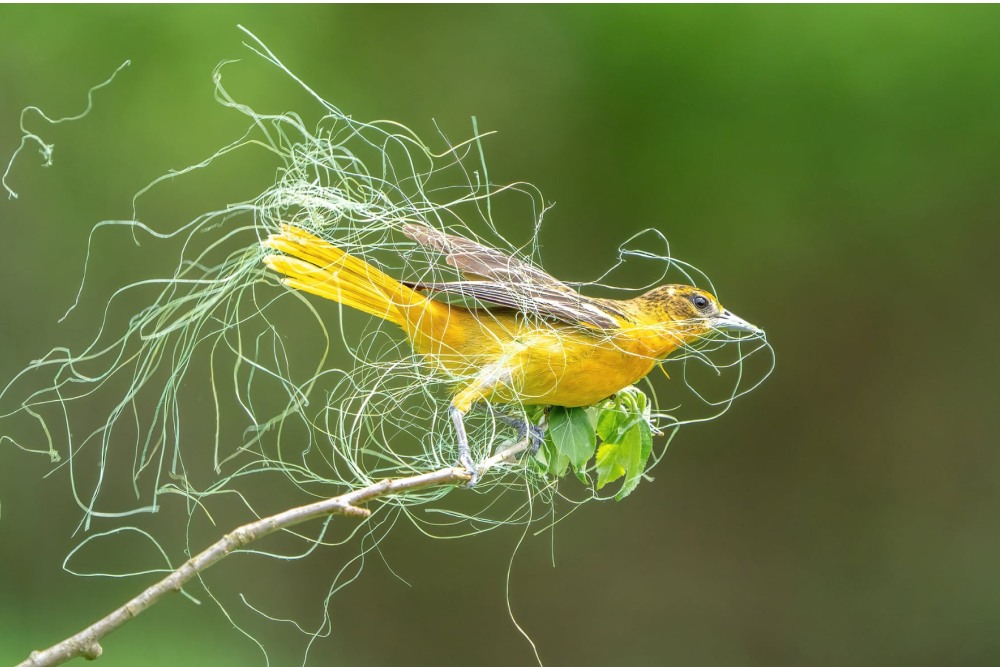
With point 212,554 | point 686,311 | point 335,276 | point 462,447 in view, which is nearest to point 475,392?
point 462,447

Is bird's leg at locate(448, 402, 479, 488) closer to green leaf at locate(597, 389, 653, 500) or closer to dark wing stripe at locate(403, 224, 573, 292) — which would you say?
dark wing stripe at locate(403, 224, 573, 292)

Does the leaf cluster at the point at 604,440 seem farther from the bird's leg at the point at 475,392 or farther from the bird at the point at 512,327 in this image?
the bird's leg at the point at 475,392

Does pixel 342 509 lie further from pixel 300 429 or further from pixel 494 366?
pixel 300 429

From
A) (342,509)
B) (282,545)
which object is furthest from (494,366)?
(282,545)

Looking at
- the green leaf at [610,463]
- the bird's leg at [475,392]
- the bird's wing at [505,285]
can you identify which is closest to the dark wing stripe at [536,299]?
the bird's wing at [505,285]

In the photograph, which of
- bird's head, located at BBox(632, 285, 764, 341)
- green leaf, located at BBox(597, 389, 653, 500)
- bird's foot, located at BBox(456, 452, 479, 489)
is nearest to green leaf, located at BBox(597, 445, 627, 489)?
green leaf, located at BBox(597, 389, 653, 500)

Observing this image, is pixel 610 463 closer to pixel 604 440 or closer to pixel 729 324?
pixel 604 440
